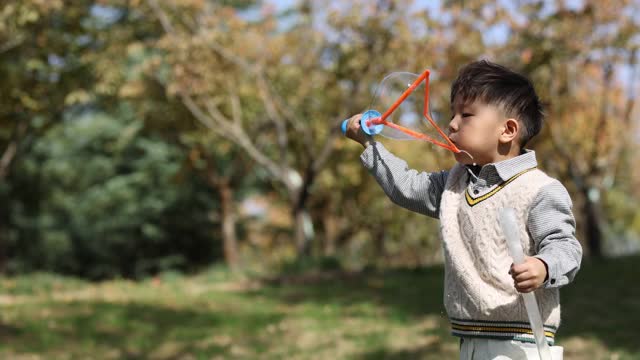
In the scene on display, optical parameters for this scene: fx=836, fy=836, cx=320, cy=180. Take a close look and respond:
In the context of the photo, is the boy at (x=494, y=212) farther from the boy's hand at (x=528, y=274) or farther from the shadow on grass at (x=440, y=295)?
the shadow on grass at (x=440, y=295)

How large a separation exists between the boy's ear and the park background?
4611 mm

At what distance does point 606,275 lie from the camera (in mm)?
12891

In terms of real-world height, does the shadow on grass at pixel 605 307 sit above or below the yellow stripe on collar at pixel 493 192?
below

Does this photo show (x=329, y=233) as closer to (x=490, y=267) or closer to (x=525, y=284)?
(x=490, y=267)

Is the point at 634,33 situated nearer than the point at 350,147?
Yes

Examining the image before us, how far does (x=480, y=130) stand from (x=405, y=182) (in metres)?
0.40

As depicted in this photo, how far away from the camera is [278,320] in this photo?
9461 mm

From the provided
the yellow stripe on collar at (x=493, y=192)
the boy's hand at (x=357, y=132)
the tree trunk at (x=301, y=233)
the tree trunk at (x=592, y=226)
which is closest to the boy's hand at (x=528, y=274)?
the yellow stripe on collar at (x=493, y=192)

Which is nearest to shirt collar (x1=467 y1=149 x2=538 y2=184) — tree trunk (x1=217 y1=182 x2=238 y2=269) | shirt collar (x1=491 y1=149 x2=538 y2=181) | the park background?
shirt collar (x1=491 y1=149 x2=538 y2=181)

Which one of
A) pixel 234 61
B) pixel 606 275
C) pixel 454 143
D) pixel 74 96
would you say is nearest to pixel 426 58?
pixel 234 61

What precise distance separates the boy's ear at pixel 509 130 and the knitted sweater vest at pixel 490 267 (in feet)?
0.41

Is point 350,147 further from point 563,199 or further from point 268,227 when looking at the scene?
point 563,199

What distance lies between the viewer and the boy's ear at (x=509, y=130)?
8.89 feet

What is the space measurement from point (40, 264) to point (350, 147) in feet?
35.6
